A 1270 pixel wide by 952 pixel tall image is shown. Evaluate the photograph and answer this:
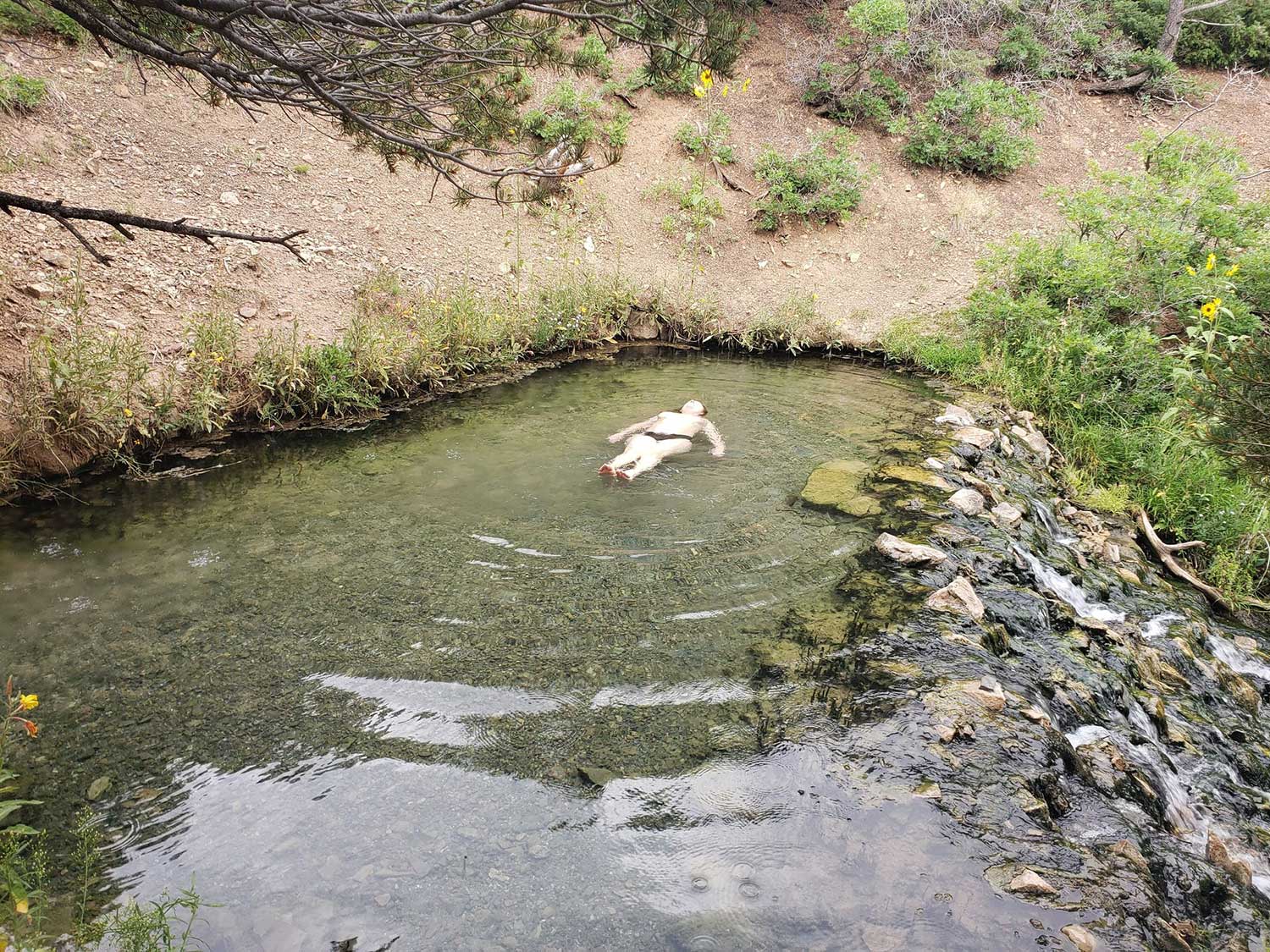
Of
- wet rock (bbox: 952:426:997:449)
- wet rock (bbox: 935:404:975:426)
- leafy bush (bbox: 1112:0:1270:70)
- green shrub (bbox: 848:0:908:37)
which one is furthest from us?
leafy bush (bbox: 1112:0:1270:70)

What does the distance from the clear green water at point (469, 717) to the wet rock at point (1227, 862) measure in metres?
1.18

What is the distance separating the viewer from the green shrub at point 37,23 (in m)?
9.20

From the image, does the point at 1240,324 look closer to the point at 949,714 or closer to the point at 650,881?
the point at 949,714

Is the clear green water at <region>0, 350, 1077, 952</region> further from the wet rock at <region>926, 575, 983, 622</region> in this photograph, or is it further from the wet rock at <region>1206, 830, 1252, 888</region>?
the wet rock at <region>1206, 830, 1252, 888</region>

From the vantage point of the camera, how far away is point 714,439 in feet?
22.7

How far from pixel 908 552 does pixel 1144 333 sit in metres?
5.10

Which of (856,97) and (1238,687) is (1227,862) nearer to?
(1238,687)

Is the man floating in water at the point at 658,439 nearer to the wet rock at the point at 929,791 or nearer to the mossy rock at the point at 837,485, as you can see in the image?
the mossy rock at the point at 837,485

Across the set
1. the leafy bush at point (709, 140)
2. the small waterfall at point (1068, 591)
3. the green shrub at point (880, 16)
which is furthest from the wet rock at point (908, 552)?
the green shrub at point (880, 16)

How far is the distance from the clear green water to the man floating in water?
217mm

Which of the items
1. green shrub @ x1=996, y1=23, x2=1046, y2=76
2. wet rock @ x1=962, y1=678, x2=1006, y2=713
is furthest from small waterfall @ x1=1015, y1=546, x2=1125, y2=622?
green shrub @ x1=996, y1=23, x2=1046, y2=76

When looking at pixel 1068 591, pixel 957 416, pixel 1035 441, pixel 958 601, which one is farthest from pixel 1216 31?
pixel 958 601

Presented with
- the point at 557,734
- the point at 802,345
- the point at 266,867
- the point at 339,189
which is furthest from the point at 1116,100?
the point at 266,867

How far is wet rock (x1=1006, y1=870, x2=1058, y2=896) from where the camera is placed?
251cm
